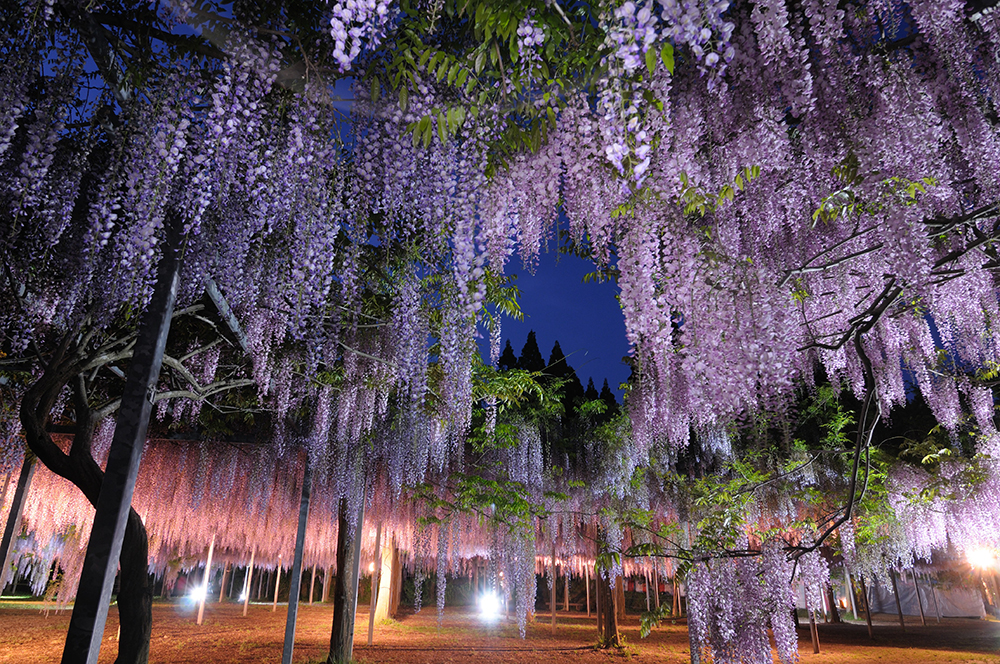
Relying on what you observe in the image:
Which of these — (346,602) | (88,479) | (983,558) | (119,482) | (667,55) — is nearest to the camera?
(667,55)

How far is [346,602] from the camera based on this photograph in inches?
283

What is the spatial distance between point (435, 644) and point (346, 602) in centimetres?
412

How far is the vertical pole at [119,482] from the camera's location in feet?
7.33

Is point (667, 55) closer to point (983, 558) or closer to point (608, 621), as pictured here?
point (608, 621)

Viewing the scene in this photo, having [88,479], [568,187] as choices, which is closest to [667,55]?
[568,187]

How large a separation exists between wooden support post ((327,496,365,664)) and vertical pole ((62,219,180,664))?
16.4ft

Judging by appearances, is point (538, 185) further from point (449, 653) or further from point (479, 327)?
point (449, 653)

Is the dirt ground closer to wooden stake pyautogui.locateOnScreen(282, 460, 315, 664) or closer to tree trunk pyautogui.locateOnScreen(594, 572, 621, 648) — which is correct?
tree trunk pyautogui.locateOnScreen(594, 572, 621, 648)

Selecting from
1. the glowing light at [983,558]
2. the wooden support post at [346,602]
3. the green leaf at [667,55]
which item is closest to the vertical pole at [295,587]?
the wooden support post at [346,602]

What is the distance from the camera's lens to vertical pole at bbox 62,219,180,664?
223cm

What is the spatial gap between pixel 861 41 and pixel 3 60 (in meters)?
4.14

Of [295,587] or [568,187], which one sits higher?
[568,187]

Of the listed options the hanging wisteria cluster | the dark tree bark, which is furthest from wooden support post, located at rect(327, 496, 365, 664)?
the hanging wisteria cluster

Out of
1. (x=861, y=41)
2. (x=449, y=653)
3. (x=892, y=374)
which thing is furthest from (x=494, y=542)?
(x=861, y=41)
